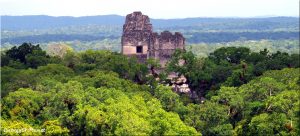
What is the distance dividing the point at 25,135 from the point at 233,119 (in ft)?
42.1

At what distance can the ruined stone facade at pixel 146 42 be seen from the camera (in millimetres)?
48281

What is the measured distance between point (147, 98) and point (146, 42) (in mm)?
15131

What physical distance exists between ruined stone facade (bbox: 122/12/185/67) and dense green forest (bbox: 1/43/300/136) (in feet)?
7.37

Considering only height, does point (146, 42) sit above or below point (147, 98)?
above

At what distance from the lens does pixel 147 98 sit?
111 ft

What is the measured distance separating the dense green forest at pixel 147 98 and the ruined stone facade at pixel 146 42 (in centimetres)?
225

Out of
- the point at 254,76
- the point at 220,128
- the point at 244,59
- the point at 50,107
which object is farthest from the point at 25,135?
the point at 244,59

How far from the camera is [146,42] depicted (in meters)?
48.6

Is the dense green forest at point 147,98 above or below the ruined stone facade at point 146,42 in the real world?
below

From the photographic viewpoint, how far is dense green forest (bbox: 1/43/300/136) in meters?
27.0

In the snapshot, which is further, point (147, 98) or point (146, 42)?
point (146, 42)

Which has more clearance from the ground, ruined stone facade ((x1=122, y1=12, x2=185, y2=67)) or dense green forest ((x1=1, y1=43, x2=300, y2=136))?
ruined stone facade ((x1=122, y1=12, x2=185, y2=67))

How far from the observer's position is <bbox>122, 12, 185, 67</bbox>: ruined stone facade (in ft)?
158

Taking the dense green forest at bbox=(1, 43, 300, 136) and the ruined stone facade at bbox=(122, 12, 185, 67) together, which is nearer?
the dense green forest at bbox=(1, 43, 300, 136)
